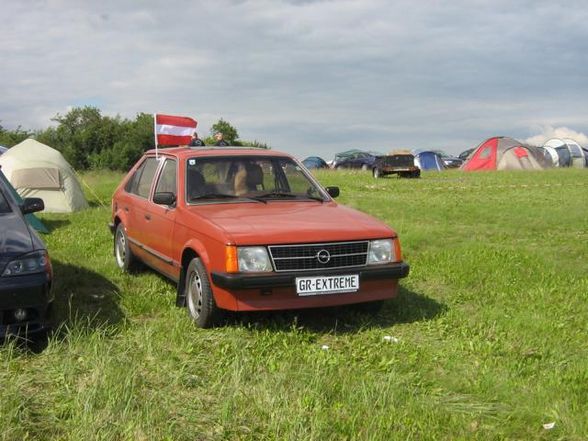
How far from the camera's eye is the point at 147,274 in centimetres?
783

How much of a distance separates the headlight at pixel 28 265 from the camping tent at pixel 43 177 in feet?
29.8

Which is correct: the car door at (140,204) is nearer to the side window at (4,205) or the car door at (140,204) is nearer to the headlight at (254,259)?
the side window at (4,205)

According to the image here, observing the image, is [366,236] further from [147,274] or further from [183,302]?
[147,274]

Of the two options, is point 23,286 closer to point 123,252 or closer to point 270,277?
point 270,277

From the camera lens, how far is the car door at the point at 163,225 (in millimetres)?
6391

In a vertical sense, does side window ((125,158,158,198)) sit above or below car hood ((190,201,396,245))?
above

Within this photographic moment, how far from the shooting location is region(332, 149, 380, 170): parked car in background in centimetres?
4369

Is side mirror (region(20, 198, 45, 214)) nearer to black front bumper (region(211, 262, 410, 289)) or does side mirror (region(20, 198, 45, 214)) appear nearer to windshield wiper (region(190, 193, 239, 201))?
windshield wiper (region(190, 193, 239, 201))

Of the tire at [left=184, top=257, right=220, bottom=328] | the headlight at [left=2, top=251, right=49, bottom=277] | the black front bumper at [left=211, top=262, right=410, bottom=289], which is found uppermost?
the headlight at [left=2, top=251, right=49, bottom=277]

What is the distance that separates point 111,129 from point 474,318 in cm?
5423

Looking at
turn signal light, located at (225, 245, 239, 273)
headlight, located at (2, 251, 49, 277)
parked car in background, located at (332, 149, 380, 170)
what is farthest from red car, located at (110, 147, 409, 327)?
parked car in background, located at (332, 149, 380, 170)

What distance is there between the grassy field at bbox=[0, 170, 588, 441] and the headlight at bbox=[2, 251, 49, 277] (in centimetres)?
50

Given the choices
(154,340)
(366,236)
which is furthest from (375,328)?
(154,340)

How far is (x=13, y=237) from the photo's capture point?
16.5 feet
